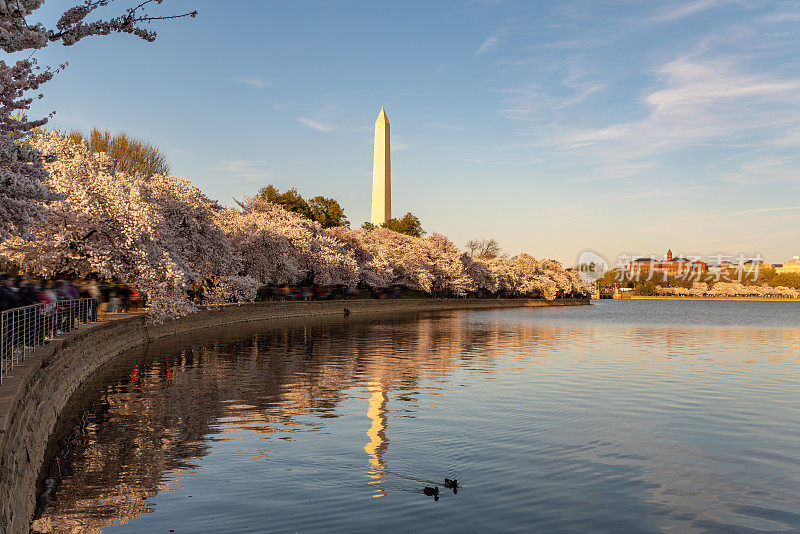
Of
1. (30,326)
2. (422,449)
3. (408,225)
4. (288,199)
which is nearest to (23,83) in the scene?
(30,326)

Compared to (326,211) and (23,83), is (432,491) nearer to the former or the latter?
(23,83)

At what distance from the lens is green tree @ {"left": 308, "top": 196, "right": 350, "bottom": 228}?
349ft

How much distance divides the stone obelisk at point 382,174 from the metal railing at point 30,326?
3224 inches

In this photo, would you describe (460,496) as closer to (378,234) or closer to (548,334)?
(548,334)

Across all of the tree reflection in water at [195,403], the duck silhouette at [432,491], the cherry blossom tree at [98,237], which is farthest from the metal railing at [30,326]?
the duck silhouette at [432,491]

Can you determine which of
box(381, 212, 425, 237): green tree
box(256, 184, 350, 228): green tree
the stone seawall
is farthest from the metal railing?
box(381, 212, 425, 237): green tree

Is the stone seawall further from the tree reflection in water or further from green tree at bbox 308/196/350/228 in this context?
green tree at bbox 308/196/350/228

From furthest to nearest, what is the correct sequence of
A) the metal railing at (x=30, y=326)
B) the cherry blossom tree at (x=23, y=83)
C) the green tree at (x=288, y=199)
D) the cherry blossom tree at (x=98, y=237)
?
the green tree at (x=288, y=199)
the cherry blossom tree at (x=98, y=237)
the metal railing at (x=30, y=326)
the cherry blossom tree at (x=23, y=83)

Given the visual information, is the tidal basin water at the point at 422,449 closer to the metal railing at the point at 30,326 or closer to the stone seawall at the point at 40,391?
the stone seawall at the point at 40,391

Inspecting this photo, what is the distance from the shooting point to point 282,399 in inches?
848

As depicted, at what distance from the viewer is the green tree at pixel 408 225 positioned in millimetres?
140887

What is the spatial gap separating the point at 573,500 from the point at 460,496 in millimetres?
1959

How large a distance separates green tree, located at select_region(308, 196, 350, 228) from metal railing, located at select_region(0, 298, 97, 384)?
7782 centimetres

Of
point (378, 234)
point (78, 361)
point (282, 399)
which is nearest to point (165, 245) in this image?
point (78, 361)
